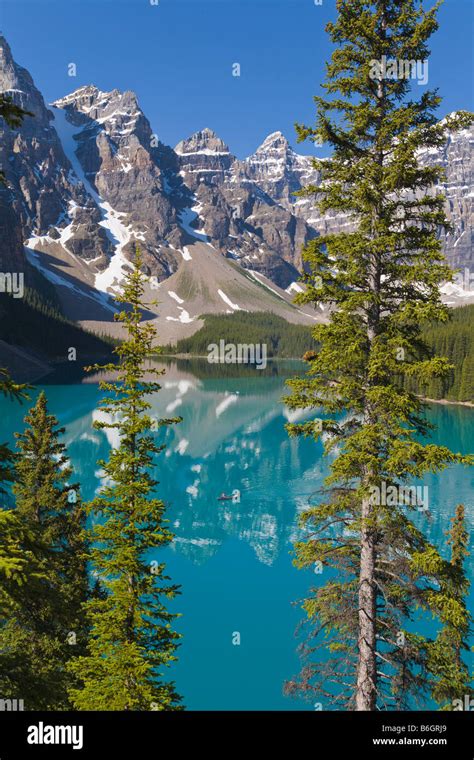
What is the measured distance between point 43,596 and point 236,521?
124 feet

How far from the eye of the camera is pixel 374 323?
11078 mm

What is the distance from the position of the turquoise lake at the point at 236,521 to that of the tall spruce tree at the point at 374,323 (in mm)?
1458

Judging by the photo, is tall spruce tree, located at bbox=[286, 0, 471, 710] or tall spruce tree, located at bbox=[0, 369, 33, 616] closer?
tall spruce tree, located at bbox=[0, 369, 33, 616]

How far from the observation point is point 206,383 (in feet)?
477

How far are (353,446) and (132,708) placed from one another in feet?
25.3

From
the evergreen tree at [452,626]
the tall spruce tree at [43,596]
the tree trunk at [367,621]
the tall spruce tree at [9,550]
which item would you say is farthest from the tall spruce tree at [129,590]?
the evergreen tree at [452,626]

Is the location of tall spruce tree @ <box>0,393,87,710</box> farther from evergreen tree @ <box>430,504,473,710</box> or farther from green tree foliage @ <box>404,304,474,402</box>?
green tree foliage @ <box>404,304,474,402</box>

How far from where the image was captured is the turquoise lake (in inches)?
930

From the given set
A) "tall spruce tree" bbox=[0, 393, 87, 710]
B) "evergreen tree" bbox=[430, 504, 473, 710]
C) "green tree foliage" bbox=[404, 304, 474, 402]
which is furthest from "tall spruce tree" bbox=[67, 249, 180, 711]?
"green tree foliage" bbox=[404, 304, 474, 402]

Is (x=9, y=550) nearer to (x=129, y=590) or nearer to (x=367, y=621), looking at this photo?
(x=129, y=590)

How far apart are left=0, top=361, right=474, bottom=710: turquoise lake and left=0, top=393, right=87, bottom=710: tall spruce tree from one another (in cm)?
765

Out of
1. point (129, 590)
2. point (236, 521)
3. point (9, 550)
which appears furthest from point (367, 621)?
point (236, 521)

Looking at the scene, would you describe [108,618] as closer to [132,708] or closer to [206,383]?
[132,708]
